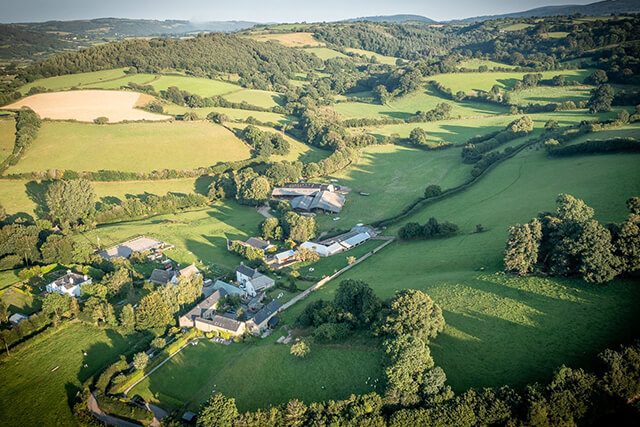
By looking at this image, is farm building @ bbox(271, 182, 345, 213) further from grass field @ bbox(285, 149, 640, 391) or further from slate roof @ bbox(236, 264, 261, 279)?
slate roof @ bbox(236, 264, 261, 279)

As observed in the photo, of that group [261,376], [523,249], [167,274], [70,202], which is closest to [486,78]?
[523,249]

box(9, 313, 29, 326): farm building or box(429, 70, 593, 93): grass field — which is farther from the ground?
box(429, 70, 593, 93): grass field

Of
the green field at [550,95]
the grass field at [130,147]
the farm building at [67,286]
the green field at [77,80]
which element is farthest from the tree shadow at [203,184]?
the green field at [550,95]

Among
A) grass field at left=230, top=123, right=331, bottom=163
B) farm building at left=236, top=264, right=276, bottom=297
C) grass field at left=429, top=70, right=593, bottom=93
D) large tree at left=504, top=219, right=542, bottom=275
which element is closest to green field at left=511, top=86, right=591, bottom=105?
grass field at left=429, top=70, right=593, bottom=93

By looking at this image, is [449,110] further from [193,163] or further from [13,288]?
[13,288]

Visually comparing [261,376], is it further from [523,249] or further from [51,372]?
[523,249]

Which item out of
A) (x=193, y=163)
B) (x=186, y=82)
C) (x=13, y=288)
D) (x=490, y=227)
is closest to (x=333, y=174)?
(x=193, y=163)
